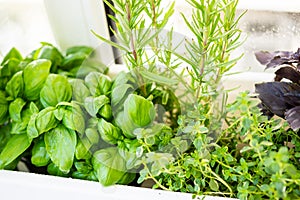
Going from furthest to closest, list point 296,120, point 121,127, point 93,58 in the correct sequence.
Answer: point 93,58, point 121,127, point 296,120

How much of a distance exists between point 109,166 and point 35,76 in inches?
8.1

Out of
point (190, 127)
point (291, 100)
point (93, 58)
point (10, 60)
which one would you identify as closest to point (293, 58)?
point (291, 100)

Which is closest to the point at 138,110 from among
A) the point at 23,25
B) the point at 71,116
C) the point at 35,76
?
the point at 71,116

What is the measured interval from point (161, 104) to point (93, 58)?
0.48 ft

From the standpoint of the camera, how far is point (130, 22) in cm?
66

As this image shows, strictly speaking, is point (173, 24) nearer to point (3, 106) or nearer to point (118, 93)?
point (118, 93)

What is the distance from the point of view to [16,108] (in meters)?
0.78

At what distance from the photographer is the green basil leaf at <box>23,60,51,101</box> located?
786 millimetres

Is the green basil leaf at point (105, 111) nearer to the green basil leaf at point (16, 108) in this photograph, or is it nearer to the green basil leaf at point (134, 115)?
the green basil leaf at point (134, 115)

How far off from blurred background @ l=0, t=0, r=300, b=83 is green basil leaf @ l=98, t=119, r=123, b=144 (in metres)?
0.23

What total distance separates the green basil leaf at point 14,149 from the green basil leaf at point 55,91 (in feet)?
0.23

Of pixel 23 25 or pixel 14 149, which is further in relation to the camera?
pixel 23 25

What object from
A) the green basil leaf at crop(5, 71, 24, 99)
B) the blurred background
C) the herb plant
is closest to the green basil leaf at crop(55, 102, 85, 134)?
the herb plant

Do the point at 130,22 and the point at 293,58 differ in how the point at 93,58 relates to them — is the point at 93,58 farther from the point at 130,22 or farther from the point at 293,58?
the point at 293,58
